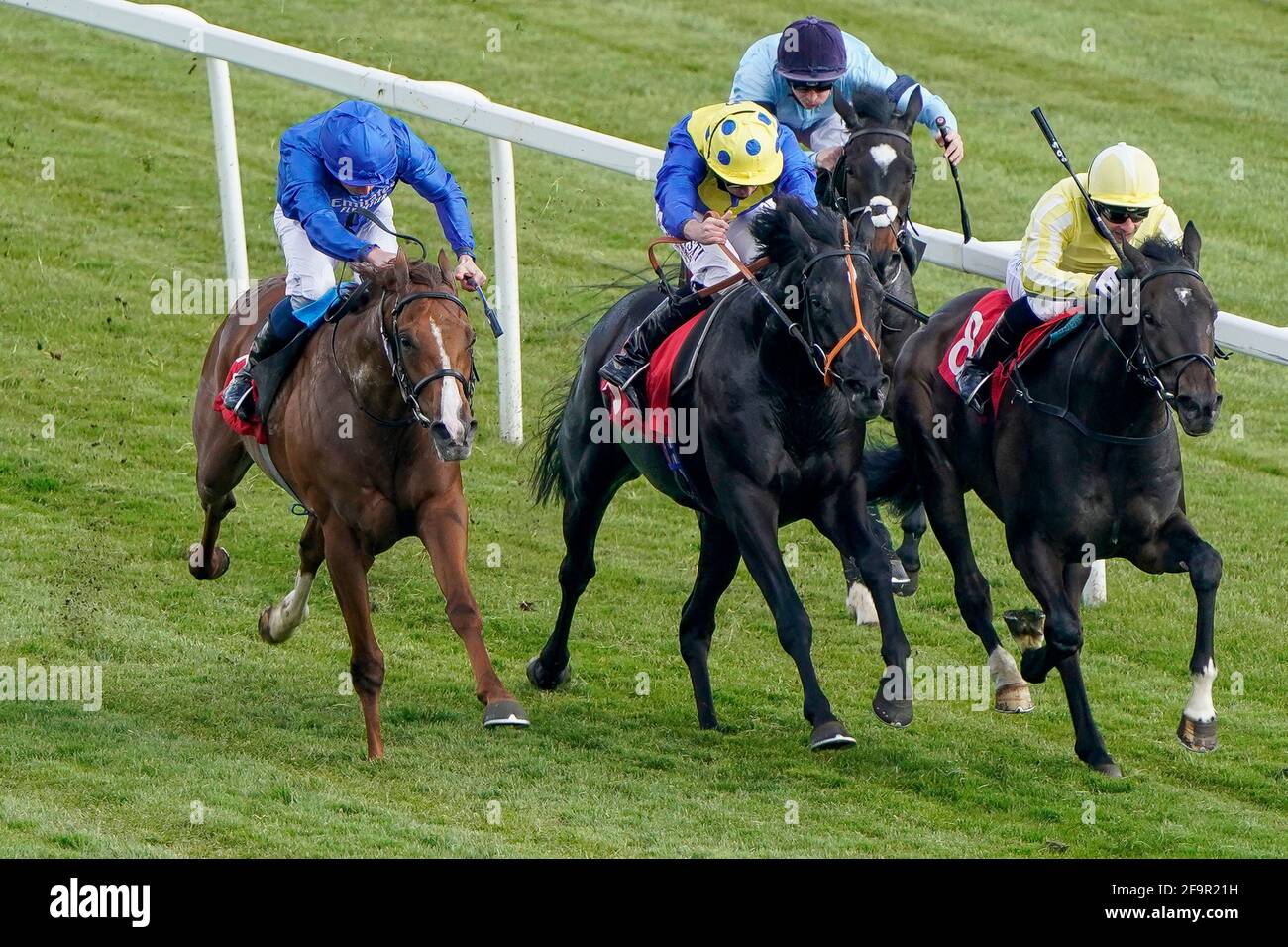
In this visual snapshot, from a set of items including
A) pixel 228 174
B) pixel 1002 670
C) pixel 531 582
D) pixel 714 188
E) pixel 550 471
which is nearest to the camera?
pixel 1002 670

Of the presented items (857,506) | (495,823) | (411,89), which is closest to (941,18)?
(411,89)

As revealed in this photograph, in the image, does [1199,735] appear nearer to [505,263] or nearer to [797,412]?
[797,412]

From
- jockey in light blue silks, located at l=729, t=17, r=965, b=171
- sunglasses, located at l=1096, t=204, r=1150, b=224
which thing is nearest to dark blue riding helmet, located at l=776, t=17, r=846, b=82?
jockey in light blue silks, located at l=729, t=17, r=965, b=171

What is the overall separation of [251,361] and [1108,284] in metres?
3.62

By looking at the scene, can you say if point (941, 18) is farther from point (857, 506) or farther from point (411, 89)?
point (857, 506)

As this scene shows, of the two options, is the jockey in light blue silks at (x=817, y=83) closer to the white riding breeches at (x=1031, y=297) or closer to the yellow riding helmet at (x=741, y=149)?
the yellow riding helmet at (x=741, y=149)

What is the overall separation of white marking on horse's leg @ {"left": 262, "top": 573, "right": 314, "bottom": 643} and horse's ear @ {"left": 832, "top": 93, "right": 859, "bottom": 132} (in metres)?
3.19

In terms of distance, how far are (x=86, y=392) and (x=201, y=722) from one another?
457 centimetres

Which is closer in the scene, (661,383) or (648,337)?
(661,383)

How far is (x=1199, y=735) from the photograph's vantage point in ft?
26.0

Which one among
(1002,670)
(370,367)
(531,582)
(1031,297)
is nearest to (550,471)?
(531,582)

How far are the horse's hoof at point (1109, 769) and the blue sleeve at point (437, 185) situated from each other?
330cm

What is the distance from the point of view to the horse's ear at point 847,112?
9531 mm

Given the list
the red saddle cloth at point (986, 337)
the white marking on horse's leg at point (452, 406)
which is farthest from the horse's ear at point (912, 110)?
the white marking on horse's leg at point (452, 406)
